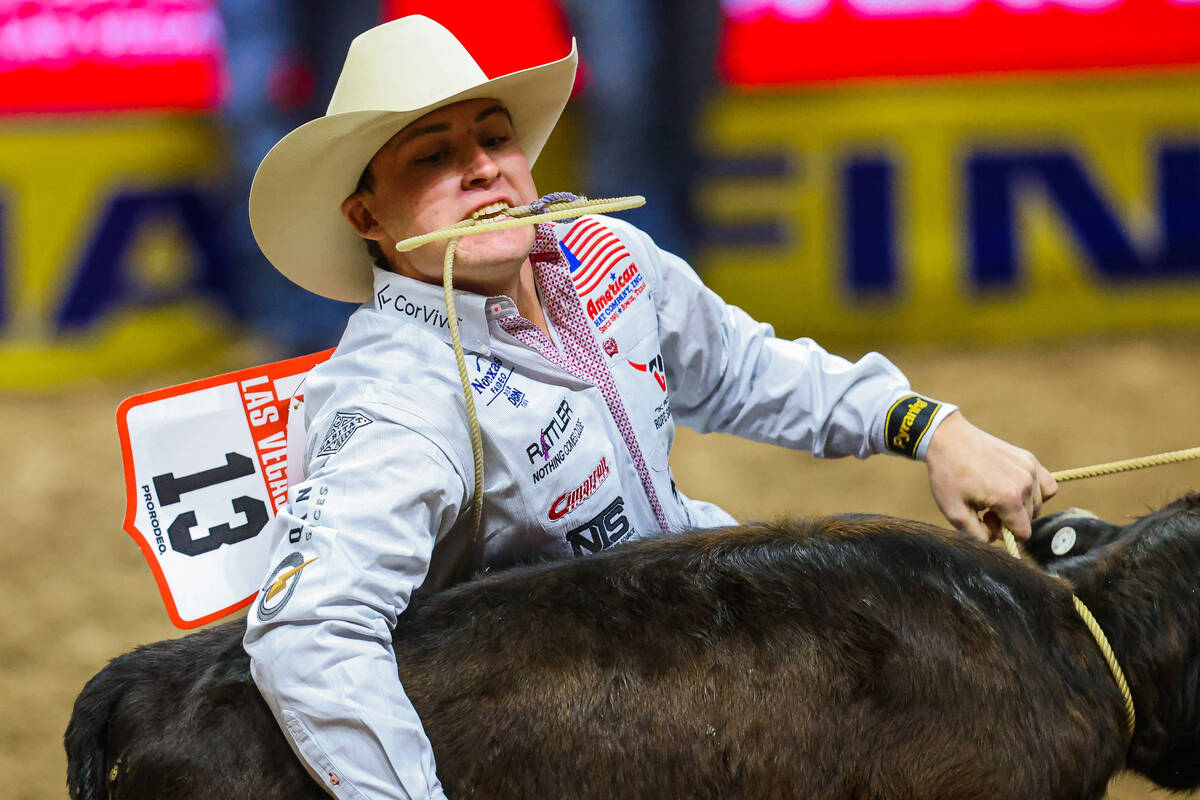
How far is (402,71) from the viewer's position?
79.6 inches

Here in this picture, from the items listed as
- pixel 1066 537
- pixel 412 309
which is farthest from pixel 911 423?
pixel 412 309

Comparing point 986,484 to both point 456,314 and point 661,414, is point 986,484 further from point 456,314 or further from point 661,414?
point 456,314

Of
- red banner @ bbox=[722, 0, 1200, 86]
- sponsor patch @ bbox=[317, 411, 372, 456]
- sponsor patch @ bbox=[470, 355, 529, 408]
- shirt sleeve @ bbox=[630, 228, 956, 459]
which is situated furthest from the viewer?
red banner @ bbox=[722, 0, 1200, 86]

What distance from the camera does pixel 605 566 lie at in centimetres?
190

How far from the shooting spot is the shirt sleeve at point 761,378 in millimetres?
2369

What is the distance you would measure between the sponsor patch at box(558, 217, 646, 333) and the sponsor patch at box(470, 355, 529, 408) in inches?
9.6

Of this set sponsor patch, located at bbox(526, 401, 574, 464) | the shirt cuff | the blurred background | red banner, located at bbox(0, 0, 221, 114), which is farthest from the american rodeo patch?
red banner, located at bbox(0, 0, 221, 114)

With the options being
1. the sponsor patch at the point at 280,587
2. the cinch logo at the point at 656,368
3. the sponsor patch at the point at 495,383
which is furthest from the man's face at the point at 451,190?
Answer: the sponsor patch at the point at 280,587

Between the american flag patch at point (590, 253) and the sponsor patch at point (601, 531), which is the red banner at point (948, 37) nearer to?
the american flag patch at point (590, 253)

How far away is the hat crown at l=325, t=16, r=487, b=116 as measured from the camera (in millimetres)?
2004

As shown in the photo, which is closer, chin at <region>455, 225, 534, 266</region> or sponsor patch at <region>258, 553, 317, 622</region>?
sponsor patch at <region>258, 553, 317, 622</region>

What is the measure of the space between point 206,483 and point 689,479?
281 cm

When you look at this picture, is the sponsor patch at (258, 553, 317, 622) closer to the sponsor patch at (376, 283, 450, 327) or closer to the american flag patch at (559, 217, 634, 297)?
the sponsor patch at (376, 283, 450, 327)

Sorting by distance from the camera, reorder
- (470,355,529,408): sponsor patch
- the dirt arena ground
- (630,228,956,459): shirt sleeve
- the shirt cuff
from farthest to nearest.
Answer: the dirt arena ground, (630,228,956,459): shirt sleeve, the shirt cuff, (470,355,529,408): sponsor patch
